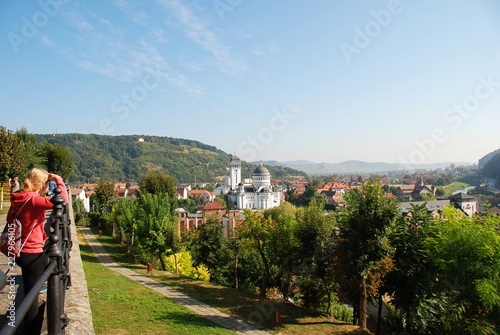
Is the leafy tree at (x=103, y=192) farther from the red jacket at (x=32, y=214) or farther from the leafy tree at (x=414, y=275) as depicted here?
the red jacket at (x=32, y=214)

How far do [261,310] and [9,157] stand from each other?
64.3 ft

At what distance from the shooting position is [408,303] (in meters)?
12.6

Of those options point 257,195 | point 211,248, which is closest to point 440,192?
point 257,195

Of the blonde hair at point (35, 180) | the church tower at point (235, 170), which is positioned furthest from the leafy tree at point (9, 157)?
the church tower at point (235, 170)

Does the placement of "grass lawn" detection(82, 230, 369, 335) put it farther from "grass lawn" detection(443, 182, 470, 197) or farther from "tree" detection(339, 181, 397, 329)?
"grass lawn" detection(443, 182, 470, 197)

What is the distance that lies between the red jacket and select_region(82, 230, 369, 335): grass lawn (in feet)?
30.4

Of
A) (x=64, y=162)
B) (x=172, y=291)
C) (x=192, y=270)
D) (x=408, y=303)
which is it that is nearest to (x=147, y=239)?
(x=192, y=270)

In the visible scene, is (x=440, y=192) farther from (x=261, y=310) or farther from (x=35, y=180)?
(x=35, y=180)

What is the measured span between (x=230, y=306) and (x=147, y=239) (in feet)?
28.3

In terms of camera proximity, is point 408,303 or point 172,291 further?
point 172,291

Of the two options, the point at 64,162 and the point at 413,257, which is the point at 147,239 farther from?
the point at 64,162

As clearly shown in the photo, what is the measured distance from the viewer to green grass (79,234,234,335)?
8836 millimetres

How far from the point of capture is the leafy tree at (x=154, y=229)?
19.4 m

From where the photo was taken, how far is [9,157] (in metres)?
21.2
